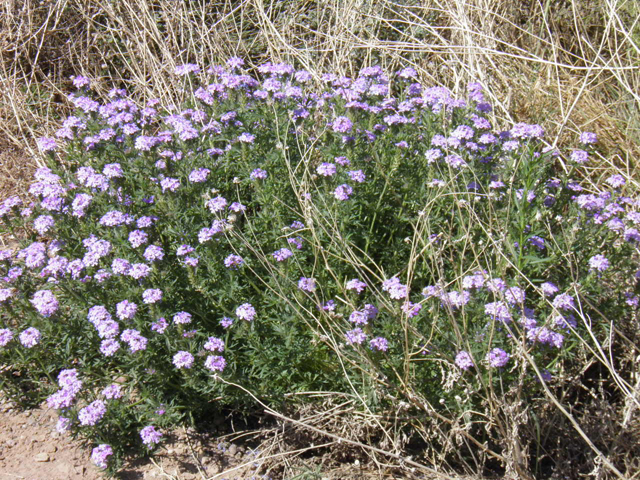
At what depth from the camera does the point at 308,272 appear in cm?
360

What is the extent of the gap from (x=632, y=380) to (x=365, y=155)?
6.23ft

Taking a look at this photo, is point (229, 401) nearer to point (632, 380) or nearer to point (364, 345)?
point (364, 345)

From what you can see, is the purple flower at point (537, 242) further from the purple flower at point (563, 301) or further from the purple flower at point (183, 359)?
the purple flower at point (183, 359)

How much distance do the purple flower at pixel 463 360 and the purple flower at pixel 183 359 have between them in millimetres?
1236

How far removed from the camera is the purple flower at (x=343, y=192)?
341 centimetres

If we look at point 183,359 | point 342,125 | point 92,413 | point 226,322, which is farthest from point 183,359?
point 342,125

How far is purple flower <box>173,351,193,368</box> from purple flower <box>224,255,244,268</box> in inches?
19.8

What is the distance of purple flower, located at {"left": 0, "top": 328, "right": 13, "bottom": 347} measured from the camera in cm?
337

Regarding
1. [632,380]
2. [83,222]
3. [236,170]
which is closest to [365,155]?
[236,170]

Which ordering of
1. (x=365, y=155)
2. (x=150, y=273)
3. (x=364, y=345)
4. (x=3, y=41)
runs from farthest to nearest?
1. (x=3, y=41)
2. (x=365, y=155)
3. (x=150, y=273)
4. (x=364, y=345)

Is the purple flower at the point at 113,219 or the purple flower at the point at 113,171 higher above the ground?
the purple flower at the point at 113,171

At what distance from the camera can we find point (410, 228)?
13.0 ft

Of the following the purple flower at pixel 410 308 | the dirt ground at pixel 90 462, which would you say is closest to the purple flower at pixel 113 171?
the dirt ground at pixel 90 462

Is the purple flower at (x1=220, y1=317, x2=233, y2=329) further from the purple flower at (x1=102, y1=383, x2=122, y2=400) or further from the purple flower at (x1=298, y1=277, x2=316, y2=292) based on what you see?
the purple flower at (x1=102, y1=383, x2=122, y2=400)
